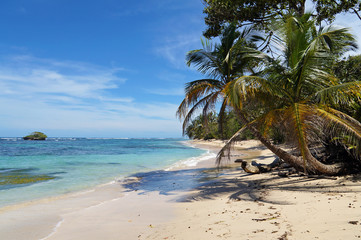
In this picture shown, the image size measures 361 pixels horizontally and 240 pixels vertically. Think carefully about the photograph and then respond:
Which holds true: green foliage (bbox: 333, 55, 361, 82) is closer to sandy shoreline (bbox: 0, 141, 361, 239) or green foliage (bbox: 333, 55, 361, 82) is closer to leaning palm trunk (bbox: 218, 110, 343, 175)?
leaning palm trunk (bbox: 218, 110, 343, 175)

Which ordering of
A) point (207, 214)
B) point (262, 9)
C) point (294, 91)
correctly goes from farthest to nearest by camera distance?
point (262, 9)
point (294, 91)
point (207, 214)

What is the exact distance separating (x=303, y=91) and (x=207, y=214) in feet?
16.0

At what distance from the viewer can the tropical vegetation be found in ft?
18.2

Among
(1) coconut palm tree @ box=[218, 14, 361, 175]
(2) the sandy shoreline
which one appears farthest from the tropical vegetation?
(2) the sandy shoreline

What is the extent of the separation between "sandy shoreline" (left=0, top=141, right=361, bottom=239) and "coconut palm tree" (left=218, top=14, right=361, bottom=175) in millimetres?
1100

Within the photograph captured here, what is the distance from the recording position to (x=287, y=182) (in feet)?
23.4

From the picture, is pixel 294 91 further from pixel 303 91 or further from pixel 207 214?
pixel 207 214

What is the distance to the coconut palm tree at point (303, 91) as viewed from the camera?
5.45 meters

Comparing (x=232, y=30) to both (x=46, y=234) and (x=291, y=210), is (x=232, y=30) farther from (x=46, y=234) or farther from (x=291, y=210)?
(x=46, y=234)

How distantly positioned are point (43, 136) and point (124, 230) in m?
120

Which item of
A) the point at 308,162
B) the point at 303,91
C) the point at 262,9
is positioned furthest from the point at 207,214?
the point at 262,9

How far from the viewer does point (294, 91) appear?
21.4ft

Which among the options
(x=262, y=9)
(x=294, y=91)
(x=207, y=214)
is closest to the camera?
(x=207, y=214)

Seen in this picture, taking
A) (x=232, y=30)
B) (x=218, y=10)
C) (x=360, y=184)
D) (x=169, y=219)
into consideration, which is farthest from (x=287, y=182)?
(x=218, y=10)
